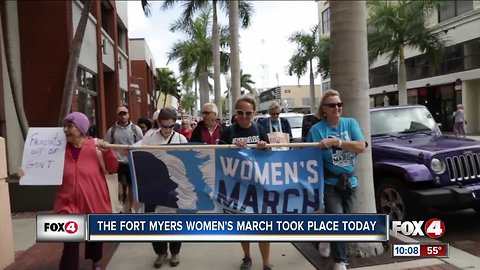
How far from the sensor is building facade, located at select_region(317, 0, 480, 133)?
30.4 metres

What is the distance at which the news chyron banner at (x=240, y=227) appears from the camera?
3.74 metres

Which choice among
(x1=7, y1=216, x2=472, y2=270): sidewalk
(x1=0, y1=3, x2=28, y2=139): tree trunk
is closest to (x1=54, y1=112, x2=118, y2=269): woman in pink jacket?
(x1=7, y1=216, x2=472, y2=270): sidewalk

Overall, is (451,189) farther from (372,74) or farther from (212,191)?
(372,74)

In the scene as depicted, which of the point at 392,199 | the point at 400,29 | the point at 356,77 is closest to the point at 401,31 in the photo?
the point at 400,29

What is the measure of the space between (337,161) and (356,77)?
4.44 ft

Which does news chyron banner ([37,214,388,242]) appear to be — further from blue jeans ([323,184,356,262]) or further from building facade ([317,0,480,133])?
building facade ([317,0,480,133])

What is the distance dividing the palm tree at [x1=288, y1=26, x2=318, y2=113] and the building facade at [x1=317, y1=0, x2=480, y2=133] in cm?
439

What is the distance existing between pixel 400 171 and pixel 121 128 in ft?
14.6

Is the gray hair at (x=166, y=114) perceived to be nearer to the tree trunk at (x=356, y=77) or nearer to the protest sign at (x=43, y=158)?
the protest sign at (x=43, y=158)

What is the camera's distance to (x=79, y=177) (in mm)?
4473

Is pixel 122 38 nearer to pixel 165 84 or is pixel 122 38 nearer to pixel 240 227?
pixel 240 227

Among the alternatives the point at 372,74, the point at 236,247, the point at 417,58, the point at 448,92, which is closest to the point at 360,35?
the point at 236,247

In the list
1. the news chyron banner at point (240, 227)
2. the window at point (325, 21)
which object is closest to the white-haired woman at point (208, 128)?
the news chyron banner at point (240, 227)

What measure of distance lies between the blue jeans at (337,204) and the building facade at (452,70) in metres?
26.3
